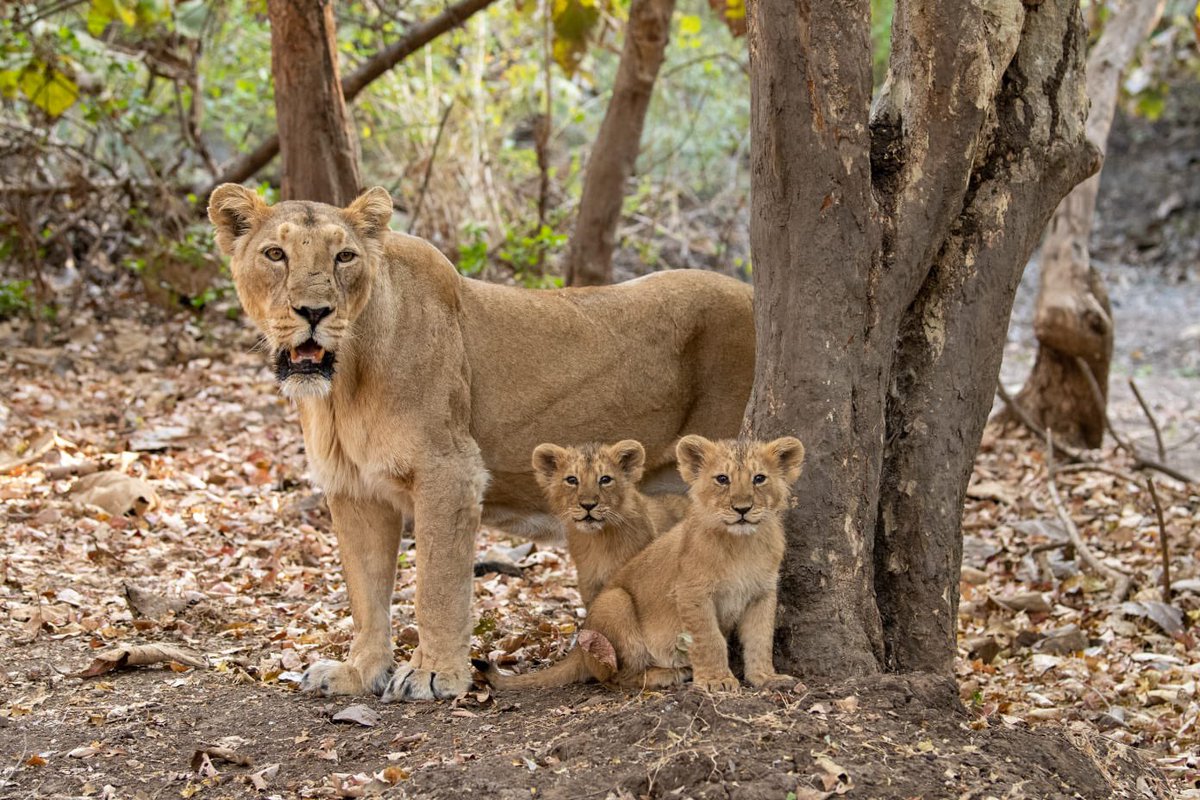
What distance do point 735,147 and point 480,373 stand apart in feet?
44.7

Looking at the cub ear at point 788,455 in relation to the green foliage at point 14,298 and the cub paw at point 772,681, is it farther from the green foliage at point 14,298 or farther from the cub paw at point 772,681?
the green foliage at point 14,298

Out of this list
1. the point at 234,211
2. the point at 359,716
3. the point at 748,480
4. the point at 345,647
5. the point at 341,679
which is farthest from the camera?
the point at 345,647

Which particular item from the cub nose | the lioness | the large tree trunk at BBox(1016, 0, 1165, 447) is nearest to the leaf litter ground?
the lioness

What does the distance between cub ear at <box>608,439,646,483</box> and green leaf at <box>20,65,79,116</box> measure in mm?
7220

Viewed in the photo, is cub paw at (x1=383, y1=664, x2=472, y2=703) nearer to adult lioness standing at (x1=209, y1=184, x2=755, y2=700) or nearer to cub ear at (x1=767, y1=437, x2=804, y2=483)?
adult lioness standing at (x1=209, y1=184, x2=755, y2=700)

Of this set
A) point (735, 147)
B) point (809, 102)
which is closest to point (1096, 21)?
point (735, 147)

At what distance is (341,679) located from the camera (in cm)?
565

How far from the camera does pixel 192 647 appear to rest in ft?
20.8

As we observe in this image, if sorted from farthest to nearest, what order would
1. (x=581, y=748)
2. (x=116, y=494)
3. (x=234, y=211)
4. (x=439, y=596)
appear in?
(x=116, y=494), (x=439, y=596), (x=234, y=211), (x=581, y=748)

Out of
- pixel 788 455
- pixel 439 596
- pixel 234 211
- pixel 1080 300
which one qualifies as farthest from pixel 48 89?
pixel 1080 300

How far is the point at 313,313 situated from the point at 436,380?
76 cm

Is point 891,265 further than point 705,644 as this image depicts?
Yes

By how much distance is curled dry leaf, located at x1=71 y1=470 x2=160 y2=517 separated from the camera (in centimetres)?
839

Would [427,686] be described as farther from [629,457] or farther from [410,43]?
[410,43]
